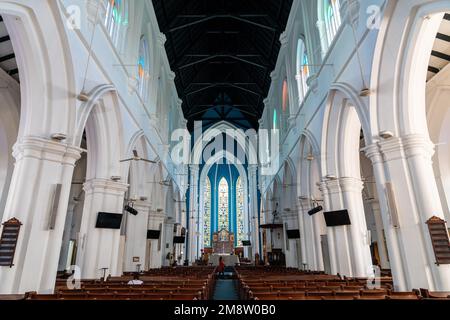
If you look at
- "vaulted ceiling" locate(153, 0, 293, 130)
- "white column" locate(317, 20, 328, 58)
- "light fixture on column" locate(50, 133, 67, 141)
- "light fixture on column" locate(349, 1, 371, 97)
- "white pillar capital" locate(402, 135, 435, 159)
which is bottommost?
"white pillar capital" locate(402, 135, 435, 159)

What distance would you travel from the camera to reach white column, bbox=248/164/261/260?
84.3ft

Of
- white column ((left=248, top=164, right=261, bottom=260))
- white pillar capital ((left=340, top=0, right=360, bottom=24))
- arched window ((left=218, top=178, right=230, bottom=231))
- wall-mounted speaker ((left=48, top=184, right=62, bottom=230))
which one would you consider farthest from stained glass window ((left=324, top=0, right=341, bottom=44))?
arched window ((left=218, top=178, right=230, bottom=231))

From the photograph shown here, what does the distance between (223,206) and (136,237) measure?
64.6 ft

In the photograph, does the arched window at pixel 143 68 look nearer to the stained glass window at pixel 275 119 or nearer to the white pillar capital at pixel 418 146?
the stained glass window at pixel 275 119

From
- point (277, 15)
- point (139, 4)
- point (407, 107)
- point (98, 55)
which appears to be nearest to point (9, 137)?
point (98, 55)

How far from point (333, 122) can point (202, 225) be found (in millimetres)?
21834

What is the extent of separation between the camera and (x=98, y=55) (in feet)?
26.5

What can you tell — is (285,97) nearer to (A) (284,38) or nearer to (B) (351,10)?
(A) (284,38)

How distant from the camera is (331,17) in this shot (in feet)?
32.0

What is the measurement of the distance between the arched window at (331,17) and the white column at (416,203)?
491cm

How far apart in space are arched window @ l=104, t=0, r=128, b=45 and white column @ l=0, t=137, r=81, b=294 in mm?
5186

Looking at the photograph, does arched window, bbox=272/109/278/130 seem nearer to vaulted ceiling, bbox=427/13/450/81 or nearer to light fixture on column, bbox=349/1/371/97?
vaulted ceiling, bbox=427/13/450/81

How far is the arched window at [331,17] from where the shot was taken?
30.0 ft
